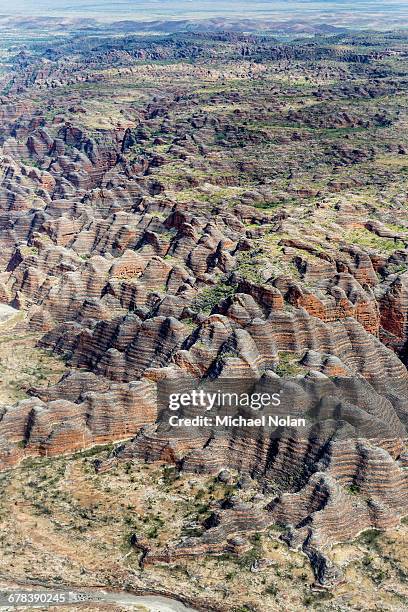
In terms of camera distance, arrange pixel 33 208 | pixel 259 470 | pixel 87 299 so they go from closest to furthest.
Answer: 1. pixel 259 470
2. pixel 87 299
3. pixel 33 208

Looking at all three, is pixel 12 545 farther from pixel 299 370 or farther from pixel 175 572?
pixel 299 370

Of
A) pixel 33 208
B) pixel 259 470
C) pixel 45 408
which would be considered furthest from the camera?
pixel 33 208

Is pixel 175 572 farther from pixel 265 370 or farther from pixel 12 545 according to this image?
pixel 265 370

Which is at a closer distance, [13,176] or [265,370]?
[265,370]

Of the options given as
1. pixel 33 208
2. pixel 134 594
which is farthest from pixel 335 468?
pixel 33 208

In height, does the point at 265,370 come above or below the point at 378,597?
above

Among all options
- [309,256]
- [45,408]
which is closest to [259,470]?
[45,408]
